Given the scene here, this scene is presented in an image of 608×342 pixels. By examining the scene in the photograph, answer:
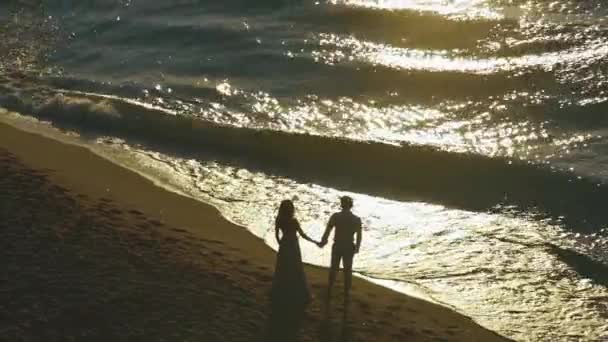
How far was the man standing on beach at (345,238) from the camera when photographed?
10945 millimetres

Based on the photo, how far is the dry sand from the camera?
33.5ft

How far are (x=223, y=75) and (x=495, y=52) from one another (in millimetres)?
7560

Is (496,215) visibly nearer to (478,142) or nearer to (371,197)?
(371,197)

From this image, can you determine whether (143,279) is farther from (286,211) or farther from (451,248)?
(451,248)

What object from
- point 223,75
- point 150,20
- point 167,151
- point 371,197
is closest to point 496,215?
point 371,197

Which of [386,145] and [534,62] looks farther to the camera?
[534,62]

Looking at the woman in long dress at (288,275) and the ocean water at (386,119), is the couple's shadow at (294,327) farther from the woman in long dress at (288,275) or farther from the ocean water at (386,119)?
the ocean water at (386,119)

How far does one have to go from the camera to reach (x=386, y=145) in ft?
64.6

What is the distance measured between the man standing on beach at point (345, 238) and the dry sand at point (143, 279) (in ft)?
1.27

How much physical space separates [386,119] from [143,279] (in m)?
11.3

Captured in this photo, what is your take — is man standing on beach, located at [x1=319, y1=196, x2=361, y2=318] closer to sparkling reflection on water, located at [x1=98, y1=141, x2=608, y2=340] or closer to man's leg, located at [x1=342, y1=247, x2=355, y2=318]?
man's leg, located at [x1=342, y1=247, x2=355, y2=318]

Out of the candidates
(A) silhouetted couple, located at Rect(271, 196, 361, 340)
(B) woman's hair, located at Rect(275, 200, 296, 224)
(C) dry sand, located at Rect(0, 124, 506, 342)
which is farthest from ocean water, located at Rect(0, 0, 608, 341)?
(B) woman's hair, located at Rect(275, 200, 296, 224)

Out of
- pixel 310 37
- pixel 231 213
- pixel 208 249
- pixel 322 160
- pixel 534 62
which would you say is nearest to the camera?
pixel 208 249

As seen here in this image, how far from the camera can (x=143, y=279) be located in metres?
11.4
